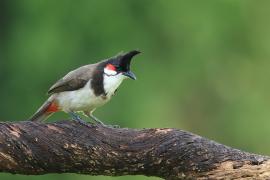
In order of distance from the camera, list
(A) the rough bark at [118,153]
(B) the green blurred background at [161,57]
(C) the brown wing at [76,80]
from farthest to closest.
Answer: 1. (B) the green blurred background at [161,57]
2. (C) the brown wing at [76,80]
3. (A) the rough bark at [118,153]

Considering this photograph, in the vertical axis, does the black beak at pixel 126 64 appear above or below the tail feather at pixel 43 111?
above

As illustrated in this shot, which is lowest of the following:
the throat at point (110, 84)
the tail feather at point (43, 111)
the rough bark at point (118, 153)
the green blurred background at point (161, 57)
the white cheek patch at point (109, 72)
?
the rough bark at point (118, 153)

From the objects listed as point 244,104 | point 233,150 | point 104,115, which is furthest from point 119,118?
point 233,150

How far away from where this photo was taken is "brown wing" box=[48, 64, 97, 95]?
7.36 meters

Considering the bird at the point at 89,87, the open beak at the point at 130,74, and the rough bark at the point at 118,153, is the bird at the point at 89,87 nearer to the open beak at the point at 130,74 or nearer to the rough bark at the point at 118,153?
the open beak at the point at 130,74

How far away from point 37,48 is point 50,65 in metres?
0.40

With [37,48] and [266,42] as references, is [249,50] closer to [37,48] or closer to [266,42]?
[266,42]

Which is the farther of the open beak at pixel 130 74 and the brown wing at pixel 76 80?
the brown wing at pixel 76 80

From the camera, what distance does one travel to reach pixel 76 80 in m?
7.41

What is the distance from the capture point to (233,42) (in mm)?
17188

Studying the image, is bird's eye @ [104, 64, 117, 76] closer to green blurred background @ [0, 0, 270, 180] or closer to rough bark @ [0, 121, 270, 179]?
rough bark @ [0, 121, 270, 179]

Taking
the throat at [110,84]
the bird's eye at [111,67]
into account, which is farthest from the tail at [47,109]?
the bird's eye at [111,67]

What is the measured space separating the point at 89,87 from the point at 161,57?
30.7 feet

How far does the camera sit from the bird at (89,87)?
23.1 ft
